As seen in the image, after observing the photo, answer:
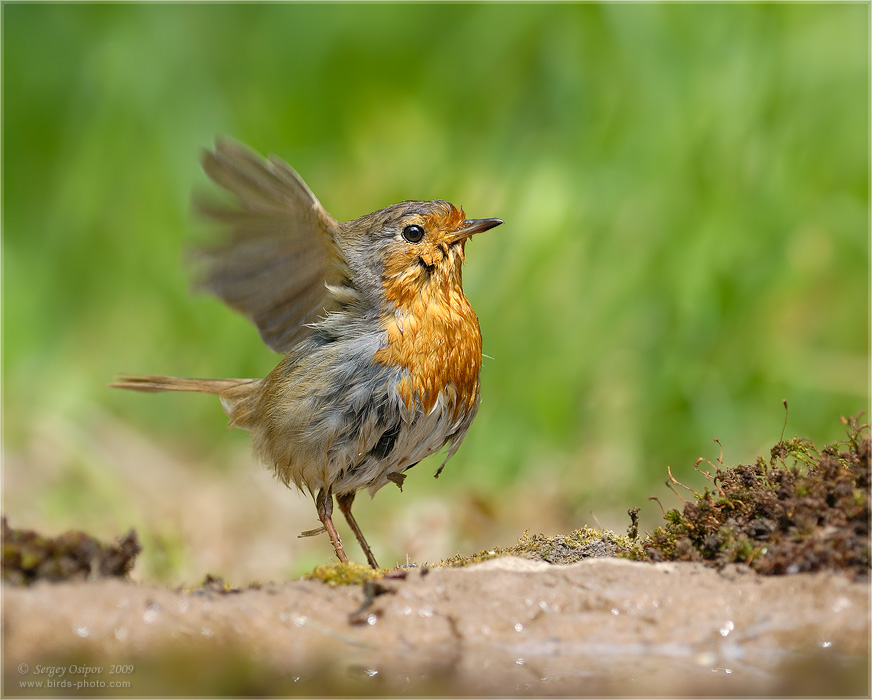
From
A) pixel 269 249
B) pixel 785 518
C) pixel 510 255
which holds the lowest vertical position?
pixel 785 518

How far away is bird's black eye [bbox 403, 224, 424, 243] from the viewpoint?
418 cm

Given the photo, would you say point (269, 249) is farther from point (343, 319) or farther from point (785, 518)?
point (785, 518)

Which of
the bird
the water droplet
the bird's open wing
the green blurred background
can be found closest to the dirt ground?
the water droplet

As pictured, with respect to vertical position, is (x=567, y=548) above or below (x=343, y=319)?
below

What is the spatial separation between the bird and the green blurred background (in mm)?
1792

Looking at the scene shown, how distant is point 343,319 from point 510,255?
2882 millimetres

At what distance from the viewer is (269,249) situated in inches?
165

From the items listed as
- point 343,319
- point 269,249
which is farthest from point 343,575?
point 269,249

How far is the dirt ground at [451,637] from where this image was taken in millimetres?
2518

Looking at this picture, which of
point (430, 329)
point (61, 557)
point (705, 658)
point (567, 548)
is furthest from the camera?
point (430, 329)

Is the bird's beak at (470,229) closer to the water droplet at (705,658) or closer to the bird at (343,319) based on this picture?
the bird at (343,319)

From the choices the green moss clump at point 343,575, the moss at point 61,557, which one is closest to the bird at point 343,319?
the green moss clump at point 343,575

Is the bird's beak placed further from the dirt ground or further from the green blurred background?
the green blurred background

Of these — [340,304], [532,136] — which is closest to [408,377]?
[340,304]
